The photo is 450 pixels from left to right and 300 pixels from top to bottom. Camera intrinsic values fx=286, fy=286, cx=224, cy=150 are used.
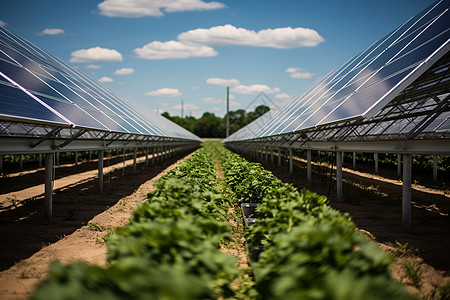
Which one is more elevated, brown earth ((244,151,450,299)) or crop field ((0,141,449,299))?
crop field ((0,141,449,299))

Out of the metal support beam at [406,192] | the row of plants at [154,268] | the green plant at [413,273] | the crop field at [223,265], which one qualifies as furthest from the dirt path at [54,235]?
the metal support beam at [406,192]

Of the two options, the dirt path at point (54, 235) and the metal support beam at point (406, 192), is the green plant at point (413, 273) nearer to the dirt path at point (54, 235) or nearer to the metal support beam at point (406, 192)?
the metal support beam at point (406, 192)

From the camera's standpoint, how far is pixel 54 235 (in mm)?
6398

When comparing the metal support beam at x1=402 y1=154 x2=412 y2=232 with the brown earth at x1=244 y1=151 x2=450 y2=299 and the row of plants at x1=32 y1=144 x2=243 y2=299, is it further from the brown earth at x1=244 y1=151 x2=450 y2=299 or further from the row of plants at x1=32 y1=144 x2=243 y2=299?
the row of plants at x1=32 y1=144 x2=243 y2=299

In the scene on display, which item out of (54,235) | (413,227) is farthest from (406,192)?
(54,235)

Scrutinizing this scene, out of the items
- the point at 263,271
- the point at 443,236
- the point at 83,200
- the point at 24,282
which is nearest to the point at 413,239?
the point at 443,236

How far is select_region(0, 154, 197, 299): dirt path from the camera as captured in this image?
4.53 metres

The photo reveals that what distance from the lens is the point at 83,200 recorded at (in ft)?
33.3

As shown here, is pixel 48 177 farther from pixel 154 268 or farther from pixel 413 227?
pixel 413 227

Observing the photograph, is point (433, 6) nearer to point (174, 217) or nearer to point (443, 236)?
point (443, 236)

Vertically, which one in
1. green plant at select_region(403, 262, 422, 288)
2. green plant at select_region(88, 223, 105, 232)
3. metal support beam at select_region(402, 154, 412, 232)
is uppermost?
metal support beam at select_region(402, 154, 412, 232)

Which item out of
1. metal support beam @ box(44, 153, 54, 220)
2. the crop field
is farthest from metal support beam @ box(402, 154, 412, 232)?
metal support beam @ box(44, 153, 54, 220)

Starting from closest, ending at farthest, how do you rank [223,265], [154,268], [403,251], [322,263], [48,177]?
[154,268] → [322,263] → [223,265] → [403,251] → [48,177]

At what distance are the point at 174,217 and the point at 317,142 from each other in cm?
1002
